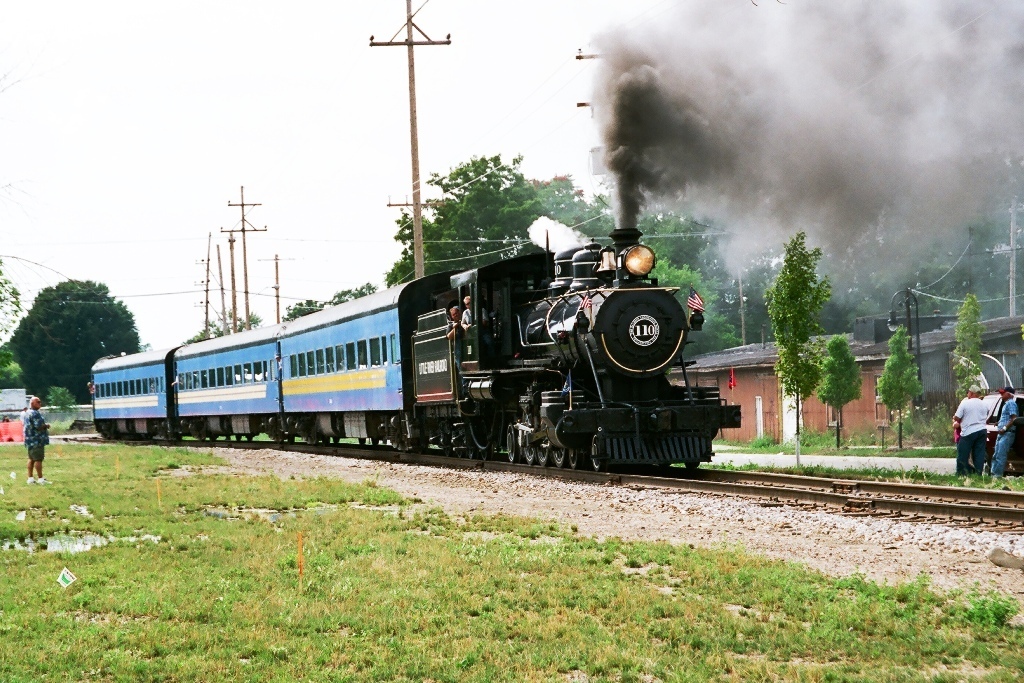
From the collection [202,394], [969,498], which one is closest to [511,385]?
[969,498]

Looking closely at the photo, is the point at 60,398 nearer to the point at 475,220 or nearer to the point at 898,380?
the point at 475,220

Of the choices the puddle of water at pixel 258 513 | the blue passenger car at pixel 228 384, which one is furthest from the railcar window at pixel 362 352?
the puddle of water at pixel 258 513

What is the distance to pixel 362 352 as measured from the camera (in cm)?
2722

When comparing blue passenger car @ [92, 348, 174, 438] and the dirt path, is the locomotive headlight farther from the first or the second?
blue passenger car @ [92, 348, 174, 438]

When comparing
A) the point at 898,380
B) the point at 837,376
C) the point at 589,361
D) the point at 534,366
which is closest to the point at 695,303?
the point at 589,361

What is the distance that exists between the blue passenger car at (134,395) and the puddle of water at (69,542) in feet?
113

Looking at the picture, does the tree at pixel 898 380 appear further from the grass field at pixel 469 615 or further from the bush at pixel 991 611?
the bush at pixel 991 611

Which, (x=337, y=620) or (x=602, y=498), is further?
(x=602, y=498)

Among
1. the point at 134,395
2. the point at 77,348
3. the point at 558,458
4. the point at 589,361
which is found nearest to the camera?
the point at 589,361

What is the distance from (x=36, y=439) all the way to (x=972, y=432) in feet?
51.0

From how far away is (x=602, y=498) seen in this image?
48.8 feet

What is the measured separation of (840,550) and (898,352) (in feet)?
77.2

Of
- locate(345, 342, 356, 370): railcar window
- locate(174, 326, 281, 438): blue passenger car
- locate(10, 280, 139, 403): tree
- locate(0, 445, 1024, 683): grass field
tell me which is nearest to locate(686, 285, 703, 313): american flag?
locate(0, 445, 1024, 683): grass field

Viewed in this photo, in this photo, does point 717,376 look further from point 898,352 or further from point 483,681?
point 483,681
